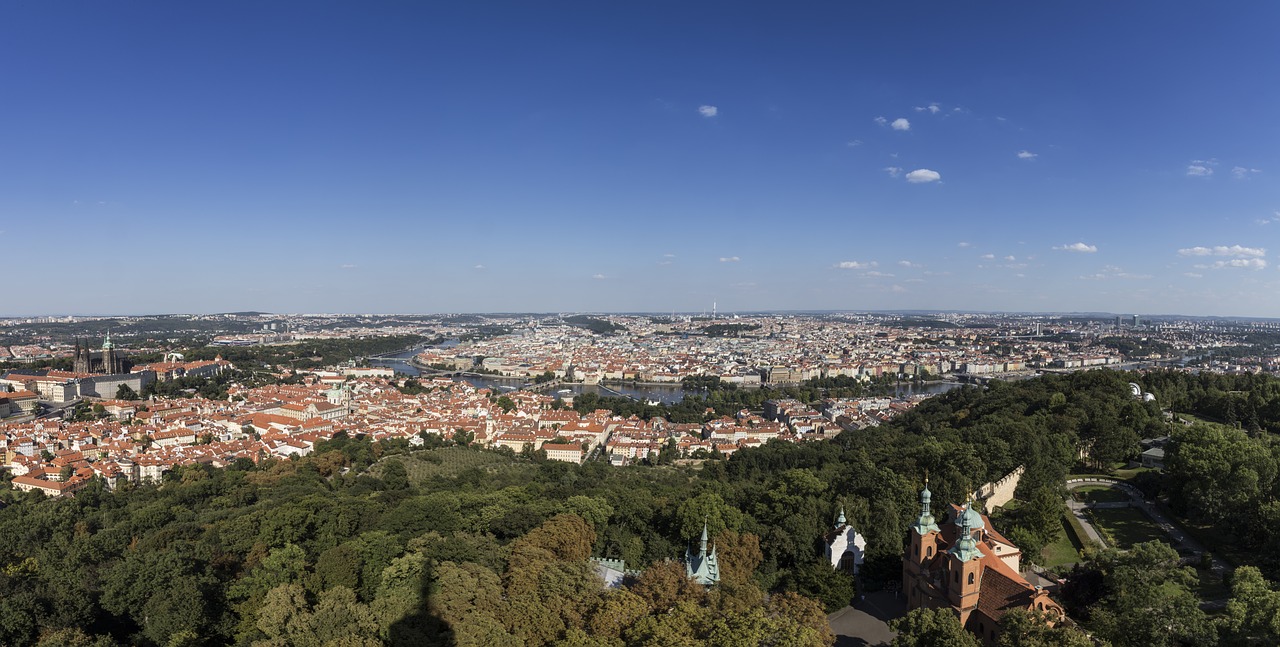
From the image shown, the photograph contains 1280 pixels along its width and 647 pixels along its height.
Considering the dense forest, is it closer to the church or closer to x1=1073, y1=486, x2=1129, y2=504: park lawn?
x1=1073, y1=486, x2=1129, y2=504: park lawn

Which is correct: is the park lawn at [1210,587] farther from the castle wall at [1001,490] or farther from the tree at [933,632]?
the tree at [933,632]

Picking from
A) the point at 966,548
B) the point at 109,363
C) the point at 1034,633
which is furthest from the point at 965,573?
the point at 109,363

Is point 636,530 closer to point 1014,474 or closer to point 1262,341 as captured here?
point 1014,474

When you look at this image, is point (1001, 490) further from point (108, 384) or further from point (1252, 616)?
point (108, 384)

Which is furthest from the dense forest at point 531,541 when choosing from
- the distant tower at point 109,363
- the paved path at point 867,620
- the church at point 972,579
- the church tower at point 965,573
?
the distant tower at point 109,363

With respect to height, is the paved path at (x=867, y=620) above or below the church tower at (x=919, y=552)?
below

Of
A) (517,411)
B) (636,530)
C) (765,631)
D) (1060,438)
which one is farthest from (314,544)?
(517,411)
